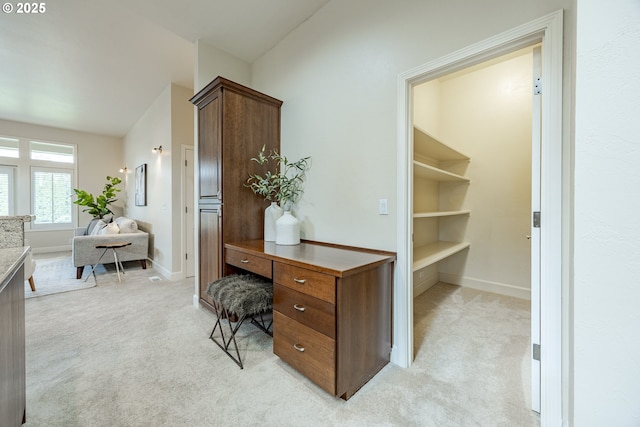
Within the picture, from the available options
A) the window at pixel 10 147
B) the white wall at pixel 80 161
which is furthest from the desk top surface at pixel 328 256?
the window at pixel 10 147

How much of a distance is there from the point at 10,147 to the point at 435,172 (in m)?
8.96

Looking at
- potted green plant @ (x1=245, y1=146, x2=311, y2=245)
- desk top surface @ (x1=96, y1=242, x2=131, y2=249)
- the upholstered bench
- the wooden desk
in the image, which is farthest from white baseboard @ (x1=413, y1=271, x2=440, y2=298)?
desk top surface @ (x1=96, y1=242, x2=131, y2=249)

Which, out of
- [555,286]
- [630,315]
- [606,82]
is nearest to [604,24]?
[606,82]

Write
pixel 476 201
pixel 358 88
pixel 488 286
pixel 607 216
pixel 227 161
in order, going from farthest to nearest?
pixel 476 201
pixel 488 286
pixel 227 161
pixel 358 88
pixel 607 216

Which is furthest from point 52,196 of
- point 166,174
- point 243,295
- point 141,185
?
point 243,295

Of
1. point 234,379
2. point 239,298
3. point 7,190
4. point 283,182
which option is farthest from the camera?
point 7,190

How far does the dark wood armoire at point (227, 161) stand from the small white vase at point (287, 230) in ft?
1.72

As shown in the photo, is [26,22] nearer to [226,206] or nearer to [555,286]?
[226,206]

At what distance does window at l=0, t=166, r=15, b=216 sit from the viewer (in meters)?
5.51

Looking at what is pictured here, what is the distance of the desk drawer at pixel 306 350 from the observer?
135 cm

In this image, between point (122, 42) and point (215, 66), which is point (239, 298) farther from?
point (122, 42)

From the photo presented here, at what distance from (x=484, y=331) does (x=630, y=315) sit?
1931 millimetres

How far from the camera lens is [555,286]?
1.21 m

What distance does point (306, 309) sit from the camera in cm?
148
